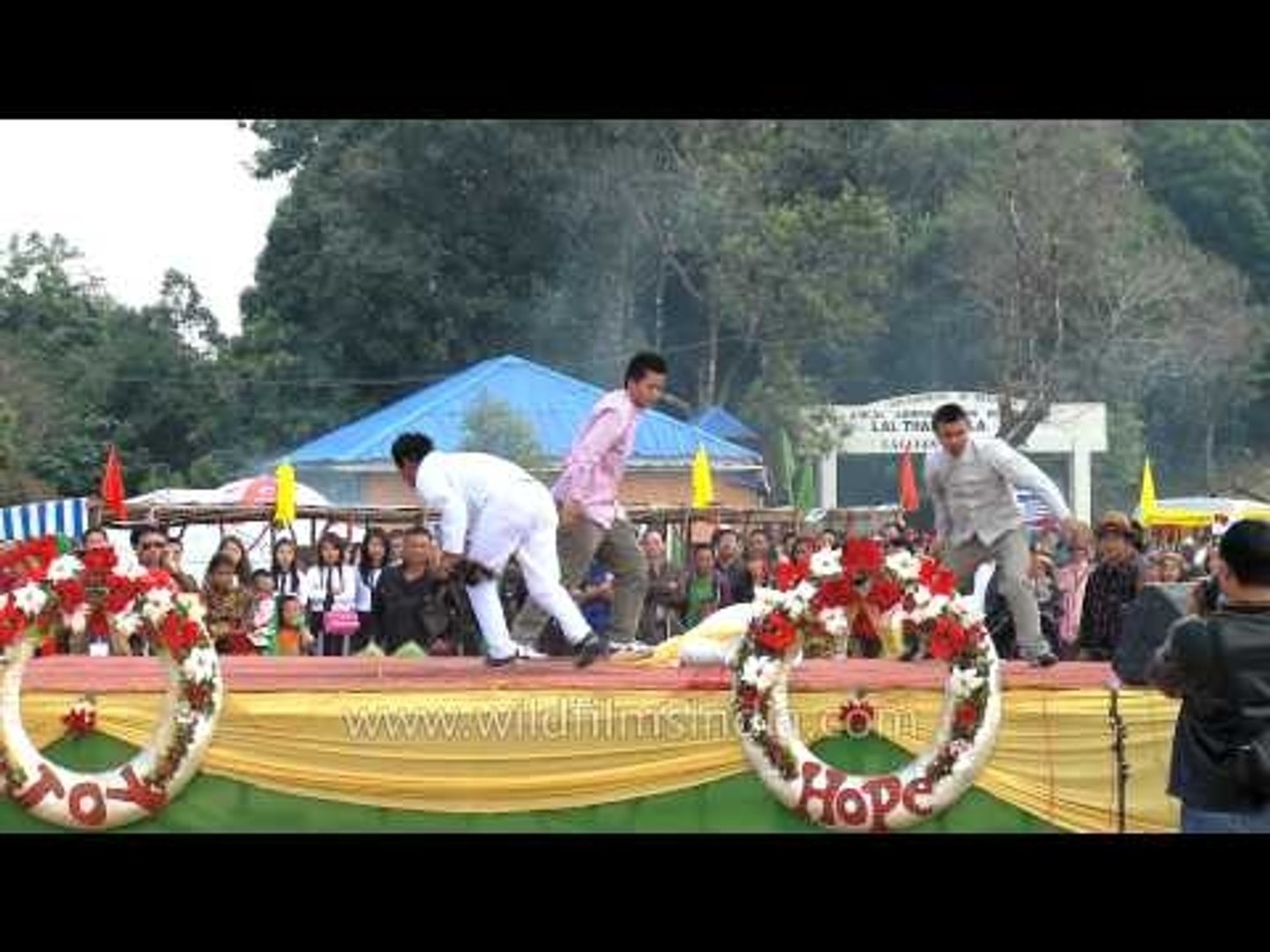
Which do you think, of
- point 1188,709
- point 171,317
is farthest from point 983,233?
point 1188,709

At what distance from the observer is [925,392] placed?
4628 cm

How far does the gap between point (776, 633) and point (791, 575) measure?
26 cm

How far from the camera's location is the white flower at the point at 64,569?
10070mm

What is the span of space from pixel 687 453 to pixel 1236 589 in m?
30.4

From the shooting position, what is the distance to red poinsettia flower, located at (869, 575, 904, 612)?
9984 mm

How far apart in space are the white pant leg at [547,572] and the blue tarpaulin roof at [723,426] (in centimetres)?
3103

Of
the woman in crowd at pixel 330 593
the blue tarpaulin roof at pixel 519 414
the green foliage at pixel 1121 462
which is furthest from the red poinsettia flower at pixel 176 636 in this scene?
the green foliage at pixel 1121 462

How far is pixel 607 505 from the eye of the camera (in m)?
11.6

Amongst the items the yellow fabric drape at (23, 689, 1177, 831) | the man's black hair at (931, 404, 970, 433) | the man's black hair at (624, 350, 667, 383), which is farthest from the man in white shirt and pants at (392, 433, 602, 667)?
the man's black hair at (931, 404, 970, 433)

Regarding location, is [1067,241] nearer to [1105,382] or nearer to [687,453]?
[1105,382]

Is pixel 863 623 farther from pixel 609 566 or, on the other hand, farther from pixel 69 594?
pixel 69 594

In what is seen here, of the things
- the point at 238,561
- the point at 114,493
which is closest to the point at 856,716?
the point at 238,561

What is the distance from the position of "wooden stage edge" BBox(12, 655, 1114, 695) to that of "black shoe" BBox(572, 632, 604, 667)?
46 mm

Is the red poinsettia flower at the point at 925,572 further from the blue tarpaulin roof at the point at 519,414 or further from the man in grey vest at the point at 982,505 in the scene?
the blue tarpaulin roof at the point at 519,414
